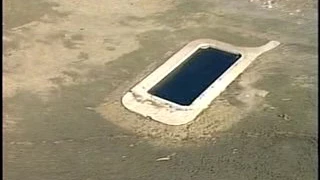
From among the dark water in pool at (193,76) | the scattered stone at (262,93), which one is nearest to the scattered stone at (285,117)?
the scattered stone at (262,93)

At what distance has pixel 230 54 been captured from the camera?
23.4ft

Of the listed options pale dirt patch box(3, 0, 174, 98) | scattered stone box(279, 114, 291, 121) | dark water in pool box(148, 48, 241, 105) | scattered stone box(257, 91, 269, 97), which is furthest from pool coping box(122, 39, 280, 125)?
scattered stone box(279, 114, 291, 121)

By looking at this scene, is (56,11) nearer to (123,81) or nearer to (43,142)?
(123,81)

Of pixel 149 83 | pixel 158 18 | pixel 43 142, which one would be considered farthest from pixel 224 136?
pixel 158 18

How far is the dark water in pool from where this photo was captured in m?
6.41

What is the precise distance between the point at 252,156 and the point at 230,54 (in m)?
1.76

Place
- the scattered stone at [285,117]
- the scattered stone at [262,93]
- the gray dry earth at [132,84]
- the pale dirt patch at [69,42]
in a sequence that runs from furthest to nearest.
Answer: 1. the pale dirt patch at [69,42]
2. the scattered stone at [262,93]
3. the scattered stone at [285,117]
4. the gray dry earth at [132,84]

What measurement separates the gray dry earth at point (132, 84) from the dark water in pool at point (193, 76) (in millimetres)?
227

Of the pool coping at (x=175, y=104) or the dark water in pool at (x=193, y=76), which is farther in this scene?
the dark water in pool at (x=193, y=76)

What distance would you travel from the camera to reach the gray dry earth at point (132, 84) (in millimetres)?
5488

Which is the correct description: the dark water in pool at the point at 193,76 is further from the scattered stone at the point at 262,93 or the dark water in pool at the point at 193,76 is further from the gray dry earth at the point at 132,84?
the scattered stone at the point at 262,93

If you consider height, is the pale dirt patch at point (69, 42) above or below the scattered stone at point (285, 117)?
above

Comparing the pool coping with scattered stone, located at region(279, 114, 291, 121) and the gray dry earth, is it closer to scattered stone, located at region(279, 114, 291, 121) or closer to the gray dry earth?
the gray dry earth

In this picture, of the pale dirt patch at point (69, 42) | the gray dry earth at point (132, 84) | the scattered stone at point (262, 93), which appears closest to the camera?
the gray dry earth at point (132, 84)
